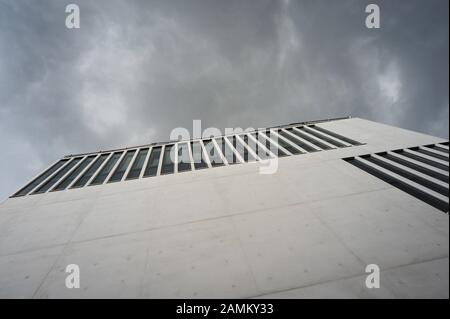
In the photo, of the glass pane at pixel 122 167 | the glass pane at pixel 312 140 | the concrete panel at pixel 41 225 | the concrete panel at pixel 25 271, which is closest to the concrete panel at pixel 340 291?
the concrete panel at pixel 25 271

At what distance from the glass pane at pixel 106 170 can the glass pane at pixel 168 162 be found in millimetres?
4396

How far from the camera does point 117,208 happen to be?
11.9 metres

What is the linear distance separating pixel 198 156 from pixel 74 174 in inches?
403

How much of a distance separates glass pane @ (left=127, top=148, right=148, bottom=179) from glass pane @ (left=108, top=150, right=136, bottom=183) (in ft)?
2.20

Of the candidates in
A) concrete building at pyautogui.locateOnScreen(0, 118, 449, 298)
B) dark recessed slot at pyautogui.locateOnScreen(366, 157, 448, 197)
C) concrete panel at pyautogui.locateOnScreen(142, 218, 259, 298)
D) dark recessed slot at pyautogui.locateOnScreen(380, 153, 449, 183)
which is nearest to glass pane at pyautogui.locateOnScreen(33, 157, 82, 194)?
concrete building at pyautogui.locateOnScreen(0, 118, 449, 298)

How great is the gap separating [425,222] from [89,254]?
14.4 metres

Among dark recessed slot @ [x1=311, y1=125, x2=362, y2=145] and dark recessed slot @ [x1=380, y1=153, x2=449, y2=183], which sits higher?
dark recessed slot @ [x1=311, y1=125, x2=362, y2=145]

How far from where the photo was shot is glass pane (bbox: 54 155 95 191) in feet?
49.8

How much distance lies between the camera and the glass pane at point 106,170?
50.5ft

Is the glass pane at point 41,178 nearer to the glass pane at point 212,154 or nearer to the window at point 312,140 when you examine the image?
the glass pane at point 212,154

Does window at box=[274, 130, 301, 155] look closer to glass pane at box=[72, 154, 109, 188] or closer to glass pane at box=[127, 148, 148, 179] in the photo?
glass pane at box=[127, 148, 148, 179]

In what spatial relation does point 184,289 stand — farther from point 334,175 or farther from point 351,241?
point 334,175

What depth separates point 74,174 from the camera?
17.1 m

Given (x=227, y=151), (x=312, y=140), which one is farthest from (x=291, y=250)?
(x=312, y=140)
